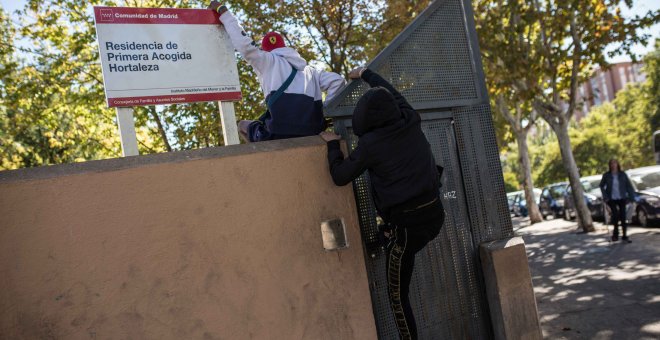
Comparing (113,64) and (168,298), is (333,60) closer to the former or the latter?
(113,64)

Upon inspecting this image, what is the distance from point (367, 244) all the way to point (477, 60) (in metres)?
2.00

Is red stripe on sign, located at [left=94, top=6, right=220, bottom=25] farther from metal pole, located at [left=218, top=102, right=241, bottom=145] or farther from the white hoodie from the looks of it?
metal pole, located at [left=218, top=102, right=241, bottom=145]

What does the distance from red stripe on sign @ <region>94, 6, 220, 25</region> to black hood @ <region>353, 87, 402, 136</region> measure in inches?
60.6

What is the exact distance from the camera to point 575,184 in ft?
50.5

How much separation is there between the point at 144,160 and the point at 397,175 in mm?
1627

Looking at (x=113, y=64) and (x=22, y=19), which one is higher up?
(x=22, y=19)

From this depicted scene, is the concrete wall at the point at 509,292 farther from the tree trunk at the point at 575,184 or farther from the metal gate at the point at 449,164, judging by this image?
the tree trunk at the point at 575,184

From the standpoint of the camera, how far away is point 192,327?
320 cm

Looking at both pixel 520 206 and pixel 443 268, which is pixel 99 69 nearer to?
pixel 443 268

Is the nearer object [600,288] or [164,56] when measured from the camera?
[164,56]

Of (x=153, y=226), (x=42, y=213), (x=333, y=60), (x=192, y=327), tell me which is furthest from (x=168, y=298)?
(x=333, y=60)

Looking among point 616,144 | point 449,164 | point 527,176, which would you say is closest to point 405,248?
point 449,164

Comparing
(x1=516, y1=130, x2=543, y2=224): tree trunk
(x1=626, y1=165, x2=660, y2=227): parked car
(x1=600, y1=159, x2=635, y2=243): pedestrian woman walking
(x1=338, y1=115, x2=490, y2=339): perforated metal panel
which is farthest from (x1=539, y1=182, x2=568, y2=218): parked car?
(x1=338, y1=115, x2=490, y2=339): perforated metal panel

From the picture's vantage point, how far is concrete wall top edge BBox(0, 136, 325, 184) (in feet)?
9.63
